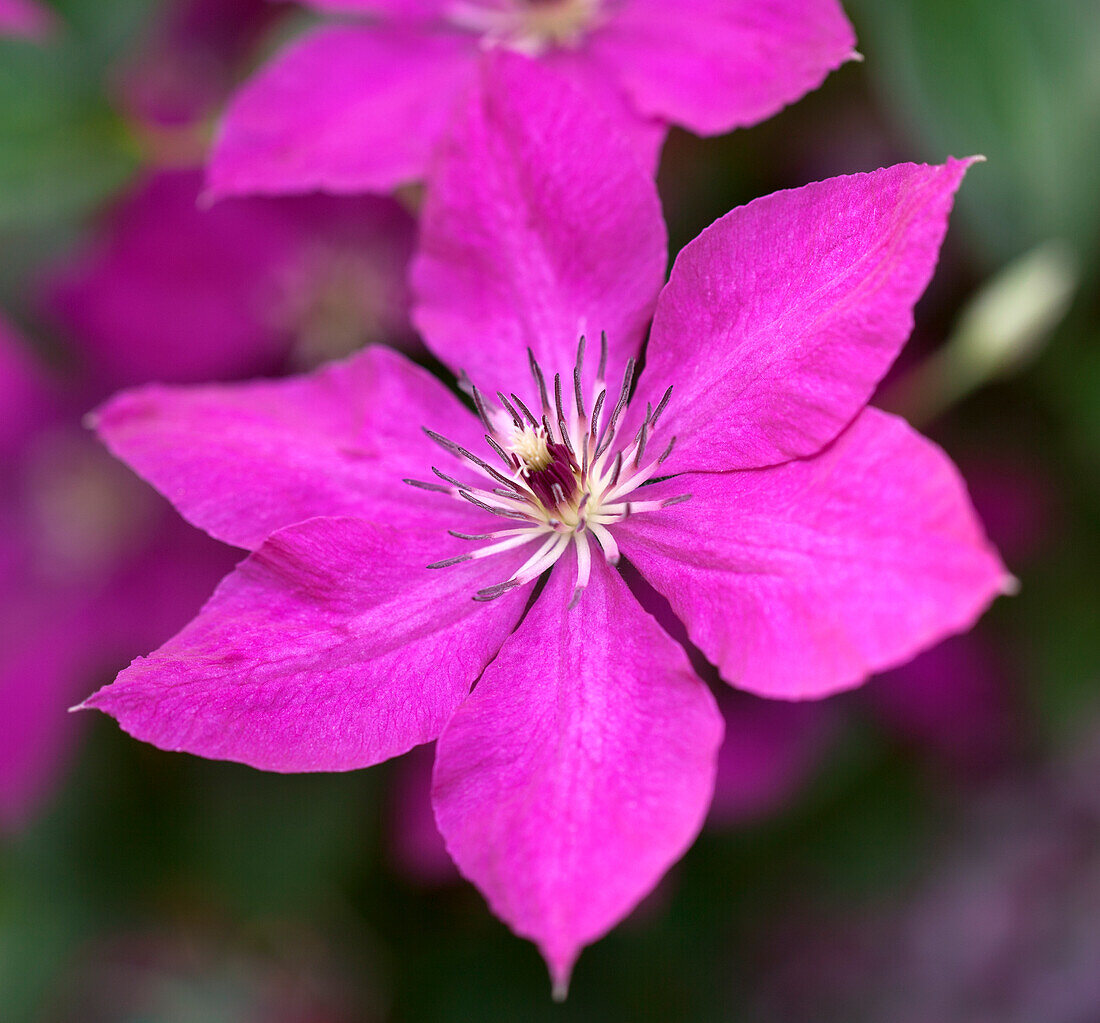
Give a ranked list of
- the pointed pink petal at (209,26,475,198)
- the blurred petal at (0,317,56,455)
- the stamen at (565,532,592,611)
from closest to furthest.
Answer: the stamen at (565,532,592,611) < the pointed pink petal at (209,26,475,198) < the blurred petal at (0,317,56,455)

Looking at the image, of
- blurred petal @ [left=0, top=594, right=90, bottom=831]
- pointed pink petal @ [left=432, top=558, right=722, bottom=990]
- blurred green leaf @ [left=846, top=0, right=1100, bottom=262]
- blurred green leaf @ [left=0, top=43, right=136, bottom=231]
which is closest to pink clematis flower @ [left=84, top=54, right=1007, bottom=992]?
pointed pink petal @ [left=432, top=558, right=722, bottom=990]

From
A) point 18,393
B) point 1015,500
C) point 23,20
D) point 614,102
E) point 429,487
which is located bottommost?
point 1015,500

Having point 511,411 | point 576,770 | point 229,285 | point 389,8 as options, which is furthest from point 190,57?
point 576,770

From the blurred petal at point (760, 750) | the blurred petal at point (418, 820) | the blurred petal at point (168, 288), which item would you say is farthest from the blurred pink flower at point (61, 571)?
the blurred petal at point (760, 750)

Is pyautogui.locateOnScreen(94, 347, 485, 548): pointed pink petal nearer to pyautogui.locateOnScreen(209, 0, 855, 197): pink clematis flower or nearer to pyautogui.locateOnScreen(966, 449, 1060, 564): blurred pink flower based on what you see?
pyautogui.locateOnScreen(209, 0, 855, 197): pink clematis flower

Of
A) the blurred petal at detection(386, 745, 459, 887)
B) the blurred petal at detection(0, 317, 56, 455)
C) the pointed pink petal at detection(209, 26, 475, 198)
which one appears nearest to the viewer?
the pointed pink petal at detection(209, 26, 475, 198)

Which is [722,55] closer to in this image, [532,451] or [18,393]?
[532,451]

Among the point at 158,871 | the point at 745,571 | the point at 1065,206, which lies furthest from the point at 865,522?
the point at 158,871
